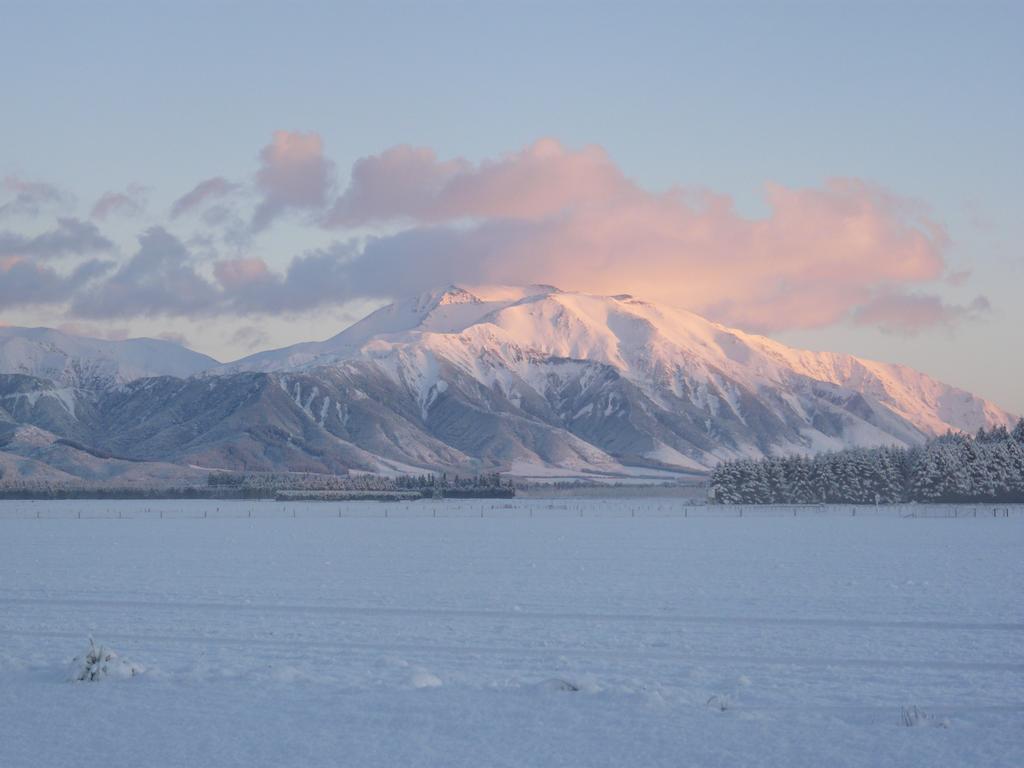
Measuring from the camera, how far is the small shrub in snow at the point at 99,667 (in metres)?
19.5

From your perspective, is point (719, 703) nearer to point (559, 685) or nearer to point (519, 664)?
point (559, 685)

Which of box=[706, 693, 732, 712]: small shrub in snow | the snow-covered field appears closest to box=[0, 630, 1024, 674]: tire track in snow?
the snow-covered field

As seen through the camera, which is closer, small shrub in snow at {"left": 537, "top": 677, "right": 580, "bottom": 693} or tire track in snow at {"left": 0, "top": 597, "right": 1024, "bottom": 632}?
small shrub in snow at {"left": 537, "top": 677, "right": 580, "bottom": 693}

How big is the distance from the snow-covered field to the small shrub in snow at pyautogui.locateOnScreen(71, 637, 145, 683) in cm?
21

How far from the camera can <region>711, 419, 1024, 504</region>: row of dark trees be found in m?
119

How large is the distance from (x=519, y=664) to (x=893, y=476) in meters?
116

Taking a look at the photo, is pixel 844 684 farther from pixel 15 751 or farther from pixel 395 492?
pixel 395 492

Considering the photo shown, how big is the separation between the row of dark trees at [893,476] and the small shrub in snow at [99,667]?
365 feet

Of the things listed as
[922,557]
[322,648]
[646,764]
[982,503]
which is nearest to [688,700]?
[646,764]

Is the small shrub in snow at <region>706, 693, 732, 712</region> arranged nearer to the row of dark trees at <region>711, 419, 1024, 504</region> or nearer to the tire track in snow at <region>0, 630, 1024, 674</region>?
the tire track in snow at <region>0, 630, 1024, 674</region>

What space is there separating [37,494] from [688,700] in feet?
582

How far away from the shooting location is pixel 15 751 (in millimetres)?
15258

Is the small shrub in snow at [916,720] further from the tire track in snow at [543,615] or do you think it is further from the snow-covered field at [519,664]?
the tire track in snow at [543,615]

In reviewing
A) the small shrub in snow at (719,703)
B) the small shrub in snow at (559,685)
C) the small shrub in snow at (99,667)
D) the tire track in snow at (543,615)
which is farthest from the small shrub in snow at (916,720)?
the small shrub in snow at (99,667)
